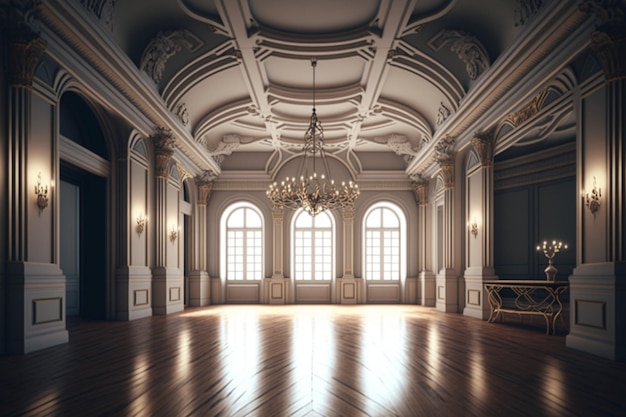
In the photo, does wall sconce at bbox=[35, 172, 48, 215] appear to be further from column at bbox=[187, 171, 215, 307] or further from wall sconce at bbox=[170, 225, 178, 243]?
column at bbox=[187, 171, 215, 307]

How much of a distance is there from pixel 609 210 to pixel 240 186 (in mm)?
11549

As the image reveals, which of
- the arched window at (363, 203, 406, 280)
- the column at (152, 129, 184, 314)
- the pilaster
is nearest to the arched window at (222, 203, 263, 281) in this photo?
the arched window at (363, 203, 406, 280)

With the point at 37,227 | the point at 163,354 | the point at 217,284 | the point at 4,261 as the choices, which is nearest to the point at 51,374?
the point at 163,354

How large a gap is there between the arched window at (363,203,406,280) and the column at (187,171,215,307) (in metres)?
4.87

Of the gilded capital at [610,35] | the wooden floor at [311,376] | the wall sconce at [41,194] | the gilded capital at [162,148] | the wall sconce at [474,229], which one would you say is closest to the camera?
the wooden floor at [311,376]

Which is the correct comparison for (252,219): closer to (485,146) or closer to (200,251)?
(200,251)

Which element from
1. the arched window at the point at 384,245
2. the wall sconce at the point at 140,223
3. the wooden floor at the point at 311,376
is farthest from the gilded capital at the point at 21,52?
the arched window at the point at 384,245

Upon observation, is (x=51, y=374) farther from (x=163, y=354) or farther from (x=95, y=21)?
(x=95, y=21)

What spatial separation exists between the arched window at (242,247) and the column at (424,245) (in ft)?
16.0

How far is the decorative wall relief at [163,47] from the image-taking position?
26.5 ft

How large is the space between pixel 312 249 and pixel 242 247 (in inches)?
86.1

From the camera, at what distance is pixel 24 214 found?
541 cm

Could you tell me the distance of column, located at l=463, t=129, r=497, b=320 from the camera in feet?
30.1

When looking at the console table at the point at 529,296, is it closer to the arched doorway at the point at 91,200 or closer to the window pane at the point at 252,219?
the arched doorway at the point at 91,200
